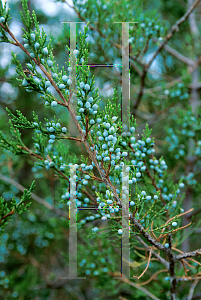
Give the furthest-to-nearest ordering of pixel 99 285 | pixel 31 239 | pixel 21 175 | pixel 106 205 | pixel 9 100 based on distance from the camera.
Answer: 1. pixel 21 175
2. pixel 9 100
3. pixel 31 239
4. pixel 99 285
5. pixel 106 205

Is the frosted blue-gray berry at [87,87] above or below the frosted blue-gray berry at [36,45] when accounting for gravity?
below

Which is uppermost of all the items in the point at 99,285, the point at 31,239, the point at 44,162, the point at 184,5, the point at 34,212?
the point at 184,5

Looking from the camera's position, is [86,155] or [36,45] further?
[86,155]

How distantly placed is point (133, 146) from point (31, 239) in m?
1.65

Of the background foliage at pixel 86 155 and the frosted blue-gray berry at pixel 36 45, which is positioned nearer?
the frosted blue-gray berry at pixel 36 45

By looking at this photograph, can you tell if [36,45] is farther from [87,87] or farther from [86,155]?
[86,155]

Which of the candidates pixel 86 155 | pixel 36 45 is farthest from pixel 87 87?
pixel 86 155

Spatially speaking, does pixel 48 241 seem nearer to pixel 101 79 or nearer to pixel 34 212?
pixel 34 212

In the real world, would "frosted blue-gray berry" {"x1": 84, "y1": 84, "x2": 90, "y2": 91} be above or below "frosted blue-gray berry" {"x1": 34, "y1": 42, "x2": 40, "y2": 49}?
below

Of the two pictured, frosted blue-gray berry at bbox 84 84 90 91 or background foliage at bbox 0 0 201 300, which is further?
background foliage at bbox 0 0 201 300

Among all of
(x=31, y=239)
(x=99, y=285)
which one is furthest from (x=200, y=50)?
(x=31, y=239)

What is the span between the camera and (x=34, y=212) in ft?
6.81

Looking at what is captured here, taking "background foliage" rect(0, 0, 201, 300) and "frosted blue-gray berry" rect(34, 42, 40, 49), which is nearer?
"frosted blue-gray berry" rect(34, 42, 40, 49)

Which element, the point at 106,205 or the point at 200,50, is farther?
the point at 200,50
